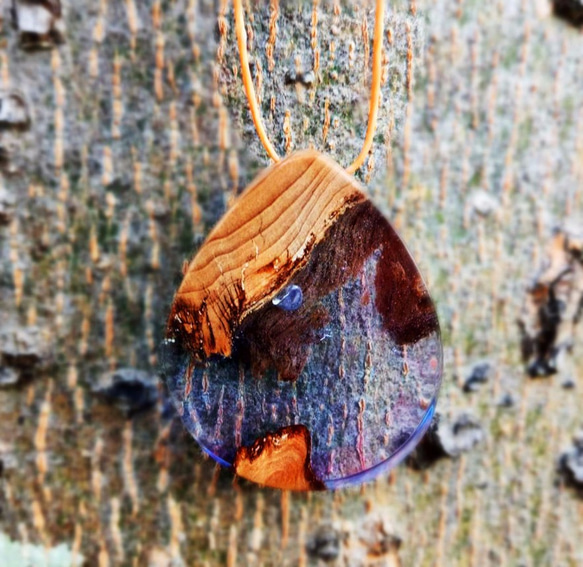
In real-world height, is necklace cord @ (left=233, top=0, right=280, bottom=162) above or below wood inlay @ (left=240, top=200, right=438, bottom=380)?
above

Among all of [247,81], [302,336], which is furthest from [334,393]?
[247,81]

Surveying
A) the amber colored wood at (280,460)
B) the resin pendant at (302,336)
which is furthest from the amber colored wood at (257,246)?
the amber colored wood at (280,460)

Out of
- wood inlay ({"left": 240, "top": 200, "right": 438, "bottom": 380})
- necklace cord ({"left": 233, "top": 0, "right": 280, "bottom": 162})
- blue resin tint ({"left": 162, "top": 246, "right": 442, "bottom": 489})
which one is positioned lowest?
blue resin tint ({"left": 162, "top": 246, "right": 442, "bottom": 489})

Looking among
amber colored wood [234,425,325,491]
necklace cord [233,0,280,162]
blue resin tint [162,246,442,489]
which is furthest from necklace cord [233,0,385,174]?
amber colored wood [234,425,325,491]

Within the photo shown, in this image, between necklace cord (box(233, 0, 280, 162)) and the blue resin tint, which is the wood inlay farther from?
necklace cord (box(233, 0, 280, 162))

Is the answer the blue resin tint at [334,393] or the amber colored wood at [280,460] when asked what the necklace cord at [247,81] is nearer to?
the blue resin tint at [334,393]

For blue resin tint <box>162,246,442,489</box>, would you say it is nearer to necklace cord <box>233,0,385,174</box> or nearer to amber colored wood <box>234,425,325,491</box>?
amber colored wood <box>234,425,325,491</box>

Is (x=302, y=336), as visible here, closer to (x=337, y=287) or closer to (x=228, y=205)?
(x=337, y=287)
